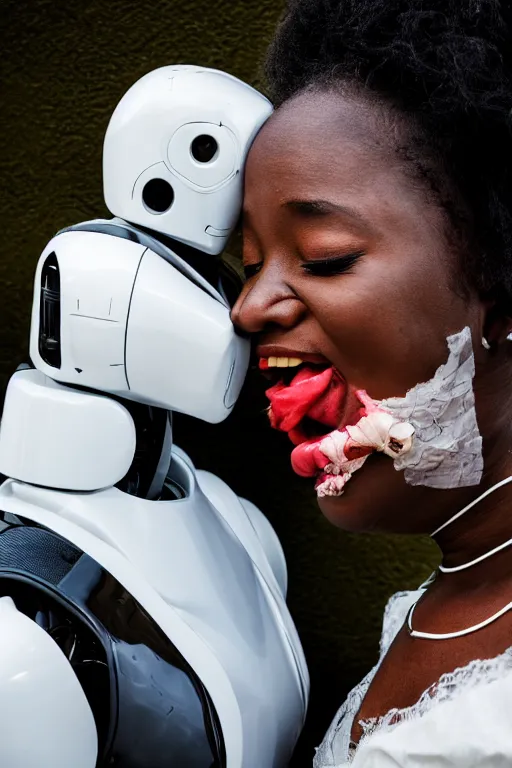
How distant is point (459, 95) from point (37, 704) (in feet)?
2.26

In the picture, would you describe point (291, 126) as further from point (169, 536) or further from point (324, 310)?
point (169, 536)

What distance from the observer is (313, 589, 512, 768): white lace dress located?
76 centimetres

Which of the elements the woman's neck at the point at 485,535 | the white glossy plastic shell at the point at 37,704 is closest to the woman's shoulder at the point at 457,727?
the woman's neck at the point at 485,535

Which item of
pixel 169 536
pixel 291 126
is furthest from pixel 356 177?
pixel 169 536

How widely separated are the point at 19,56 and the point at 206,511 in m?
0.75

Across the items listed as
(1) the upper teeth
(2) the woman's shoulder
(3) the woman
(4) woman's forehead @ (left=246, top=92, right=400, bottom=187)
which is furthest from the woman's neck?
(4) woman's forehead @ (left=246, top=92, right=400, bottom=187)

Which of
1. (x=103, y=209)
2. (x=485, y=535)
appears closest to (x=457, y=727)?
(x=485, y=535)

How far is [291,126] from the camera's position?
35.5 inches

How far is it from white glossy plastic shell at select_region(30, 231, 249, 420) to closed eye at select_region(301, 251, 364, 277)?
12 cm

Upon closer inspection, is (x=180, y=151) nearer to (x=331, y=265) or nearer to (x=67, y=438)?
(x=331, y=265)

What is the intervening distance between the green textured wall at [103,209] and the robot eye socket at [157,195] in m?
0.41

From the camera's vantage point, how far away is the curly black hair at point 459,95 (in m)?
0.82

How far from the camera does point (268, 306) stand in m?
0.90

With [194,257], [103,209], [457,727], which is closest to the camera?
[457,727]
